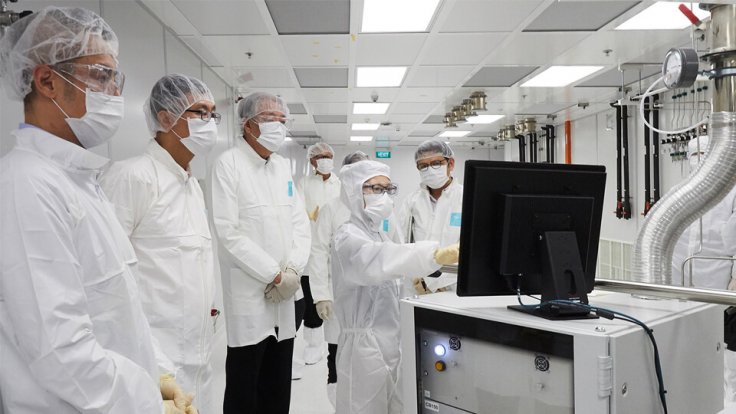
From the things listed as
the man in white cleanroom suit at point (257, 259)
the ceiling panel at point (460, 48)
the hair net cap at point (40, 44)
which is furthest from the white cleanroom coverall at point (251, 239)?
the ceiling panel at point (460, 48)

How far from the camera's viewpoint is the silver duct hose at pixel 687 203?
134 cm

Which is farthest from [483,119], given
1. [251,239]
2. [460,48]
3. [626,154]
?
[251,239]

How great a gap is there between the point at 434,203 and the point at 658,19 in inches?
69.2

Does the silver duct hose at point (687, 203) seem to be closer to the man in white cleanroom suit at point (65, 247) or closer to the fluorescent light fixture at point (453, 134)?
the man in white cleanroom suit at point (65, 247)

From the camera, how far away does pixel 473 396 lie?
120cm

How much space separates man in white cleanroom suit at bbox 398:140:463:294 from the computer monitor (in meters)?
1.47

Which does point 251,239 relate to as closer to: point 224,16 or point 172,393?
point 172,393

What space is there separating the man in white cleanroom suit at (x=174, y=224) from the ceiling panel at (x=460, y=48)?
2.02m

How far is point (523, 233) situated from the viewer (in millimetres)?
1156

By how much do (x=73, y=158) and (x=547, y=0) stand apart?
251 centimetres

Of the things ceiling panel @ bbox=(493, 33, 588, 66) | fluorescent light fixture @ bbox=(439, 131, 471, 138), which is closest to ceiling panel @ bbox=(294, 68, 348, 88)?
ceiling panel @ bbox=(493, 33, 588, 66)

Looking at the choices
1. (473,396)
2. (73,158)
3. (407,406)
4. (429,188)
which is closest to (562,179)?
(473,396)

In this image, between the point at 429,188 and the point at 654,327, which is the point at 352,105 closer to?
the point at 429,188

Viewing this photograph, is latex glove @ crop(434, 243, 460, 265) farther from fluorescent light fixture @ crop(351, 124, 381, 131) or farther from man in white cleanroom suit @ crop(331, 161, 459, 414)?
fluorescent light fixture @ crop(351, 124, 381, 131)
